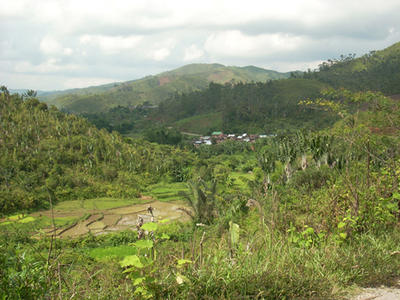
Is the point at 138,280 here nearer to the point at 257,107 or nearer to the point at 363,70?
the point at 257,107

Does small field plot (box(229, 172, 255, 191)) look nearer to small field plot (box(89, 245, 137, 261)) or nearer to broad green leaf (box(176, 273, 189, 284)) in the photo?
small field plot (box(89, 245, 137, 261))

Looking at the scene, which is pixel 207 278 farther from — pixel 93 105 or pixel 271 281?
pixel 93 105

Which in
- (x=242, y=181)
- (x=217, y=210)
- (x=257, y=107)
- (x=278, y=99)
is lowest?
(x=242, y=181)

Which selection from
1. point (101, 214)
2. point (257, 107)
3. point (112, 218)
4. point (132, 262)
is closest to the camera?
point (132, 262)

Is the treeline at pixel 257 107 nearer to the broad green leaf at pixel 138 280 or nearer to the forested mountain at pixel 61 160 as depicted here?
Answer: the forested mountain at pixel 61 160

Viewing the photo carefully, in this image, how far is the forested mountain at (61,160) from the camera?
83.1 ft

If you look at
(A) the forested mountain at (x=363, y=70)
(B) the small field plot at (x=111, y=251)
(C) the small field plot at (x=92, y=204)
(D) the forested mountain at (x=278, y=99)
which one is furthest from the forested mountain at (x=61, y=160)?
(A) the forested mountain at (x=363, y=70)

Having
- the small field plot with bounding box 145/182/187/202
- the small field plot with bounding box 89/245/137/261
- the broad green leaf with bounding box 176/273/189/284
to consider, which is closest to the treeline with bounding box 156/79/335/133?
the small field plot with bounding box 145/182/187/202

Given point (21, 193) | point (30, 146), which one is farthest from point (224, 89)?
point (21, 193)

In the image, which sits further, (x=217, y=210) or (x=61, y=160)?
(x=61, y=160)

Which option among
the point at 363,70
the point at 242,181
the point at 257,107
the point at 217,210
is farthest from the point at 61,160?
the point at 363,70

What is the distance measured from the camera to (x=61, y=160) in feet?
99.3

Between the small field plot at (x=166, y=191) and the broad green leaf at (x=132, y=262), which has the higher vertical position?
the broad green leaf at (x=132, y=262)

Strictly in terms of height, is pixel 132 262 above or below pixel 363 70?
below
